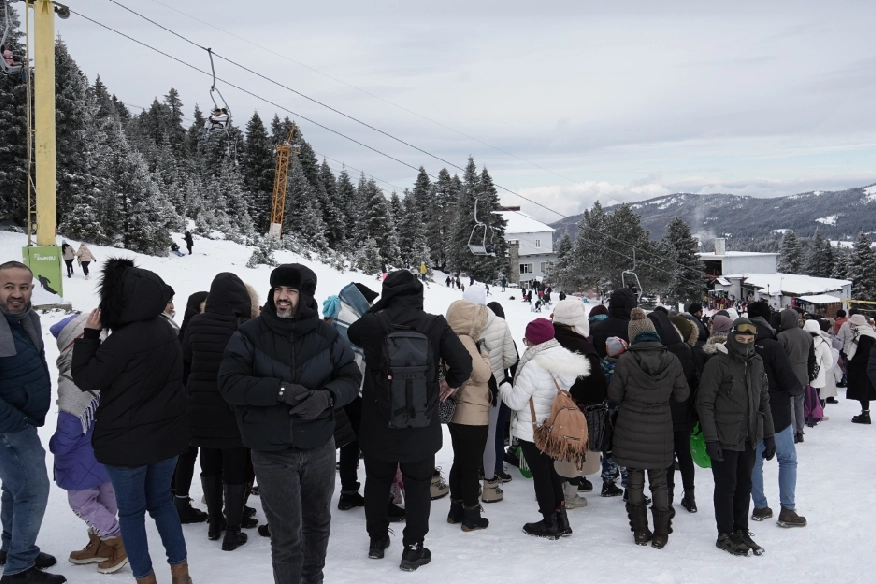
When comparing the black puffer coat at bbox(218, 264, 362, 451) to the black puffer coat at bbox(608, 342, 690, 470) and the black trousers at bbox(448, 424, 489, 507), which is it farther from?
the black puffer coat at bbox(608, 342, 690, 470)

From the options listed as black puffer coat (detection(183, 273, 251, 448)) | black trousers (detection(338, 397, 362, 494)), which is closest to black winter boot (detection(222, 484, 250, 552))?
black puffer coat (detection(183, 273, 251, 448))

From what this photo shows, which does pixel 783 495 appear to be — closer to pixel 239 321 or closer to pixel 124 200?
pixel 239 321

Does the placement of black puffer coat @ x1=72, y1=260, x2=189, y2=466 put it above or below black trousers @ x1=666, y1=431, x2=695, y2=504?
above

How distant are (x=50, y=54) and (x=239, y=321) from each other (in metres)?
12.3

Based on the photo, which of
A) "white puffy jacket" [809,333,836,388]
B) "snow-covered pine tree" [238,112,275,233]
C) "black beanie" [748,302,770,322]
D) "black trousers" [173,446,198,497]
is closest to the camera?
"black trousers" [173,446,198,497]

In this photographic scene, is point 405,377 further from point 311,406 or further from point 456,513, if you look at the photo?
point 456,513

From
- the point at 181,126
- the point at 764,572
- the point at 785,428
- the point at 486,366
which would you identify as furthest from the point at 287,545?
the point at 181,126

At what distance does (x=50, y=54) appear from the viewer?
521 inches

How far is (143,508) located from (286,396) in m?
1.19

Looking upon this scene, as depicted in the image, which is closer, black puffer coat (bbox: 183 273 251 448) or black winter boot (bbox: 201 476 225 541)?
black puffer coat (bbox: 183 273 251 448)

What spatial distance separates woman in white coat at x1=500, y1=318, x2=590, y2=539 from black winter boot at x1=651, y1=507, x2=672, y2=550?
678 millimetres

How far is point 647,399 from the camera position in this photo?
4832 millimetres

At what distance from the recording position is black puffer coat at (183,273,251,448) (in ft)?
14.5

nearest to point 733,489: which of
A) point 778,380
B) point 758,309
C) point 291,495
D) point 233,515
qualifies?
point 778,380
